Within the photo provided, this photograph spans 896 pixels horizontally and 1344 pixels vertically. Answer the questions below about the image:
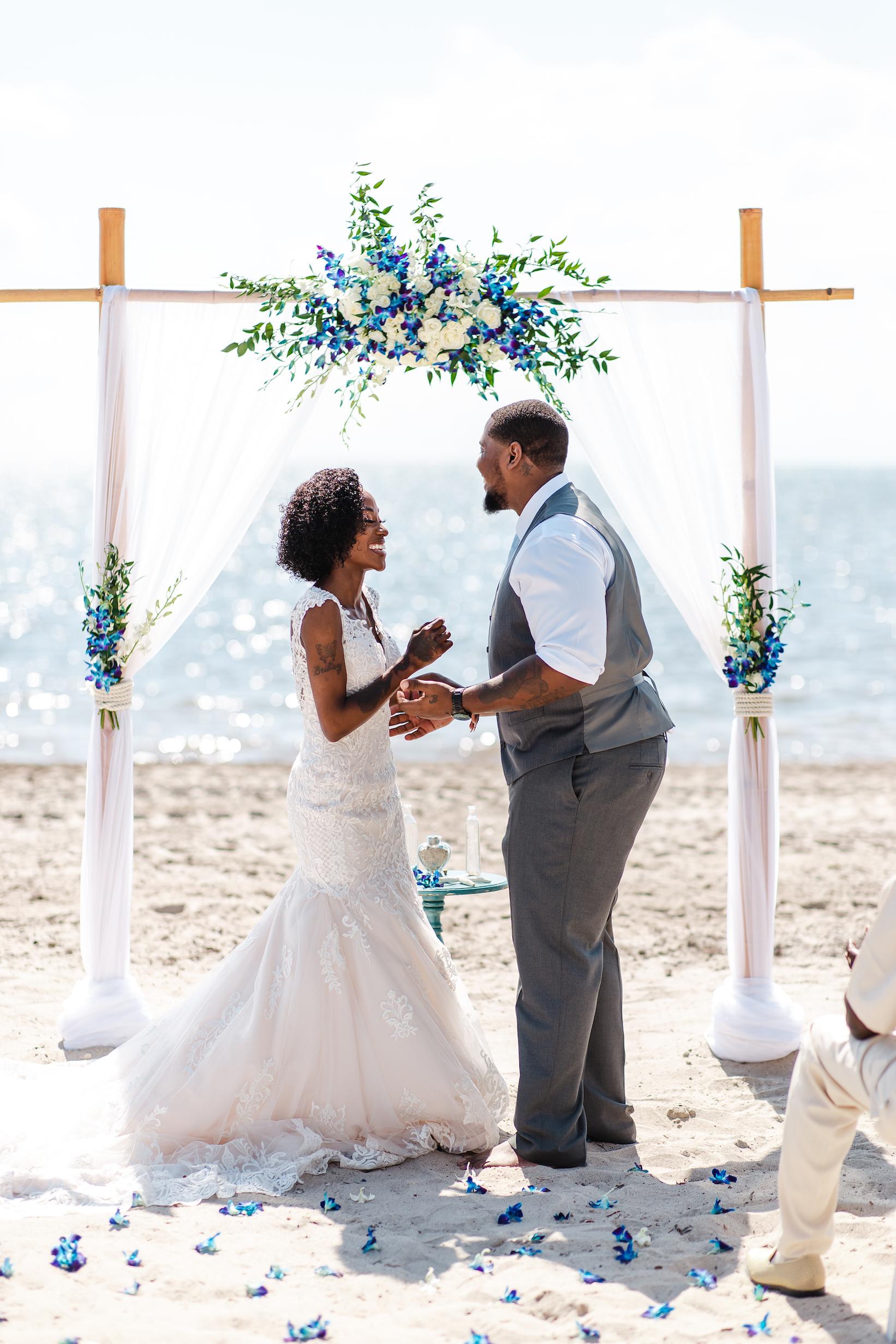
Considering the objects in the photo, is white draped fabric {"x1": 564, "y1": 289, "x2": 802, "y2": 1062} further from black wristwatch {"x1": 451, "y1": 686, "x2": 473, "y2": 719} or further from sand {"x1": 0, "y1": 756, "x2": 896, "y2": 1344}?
black wristwatch {"x1": 451, "y1": 686, "x2": 473, "y2": 719}

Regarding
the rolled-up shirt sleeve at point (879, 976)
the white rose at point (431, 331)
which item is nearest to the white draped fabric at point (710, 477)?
the white rose at point (431, 331)

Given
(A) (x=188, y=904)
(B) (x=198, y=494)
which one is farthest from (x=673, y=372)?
(A) (x=188, y=904)

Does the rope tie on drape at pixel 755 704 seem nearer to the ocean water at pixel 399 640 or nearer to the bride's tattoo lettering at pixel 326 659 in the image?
the bride's tattoo lettering at pixel 326 659

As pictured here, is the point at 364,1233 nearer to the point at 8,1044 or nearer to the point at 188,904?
the point at 8,1044

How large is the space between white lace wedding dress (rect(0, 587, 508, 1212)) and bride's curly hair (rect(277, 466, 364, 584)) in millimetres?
111

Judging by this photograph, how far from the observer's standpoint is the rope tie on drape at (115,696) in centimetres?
483

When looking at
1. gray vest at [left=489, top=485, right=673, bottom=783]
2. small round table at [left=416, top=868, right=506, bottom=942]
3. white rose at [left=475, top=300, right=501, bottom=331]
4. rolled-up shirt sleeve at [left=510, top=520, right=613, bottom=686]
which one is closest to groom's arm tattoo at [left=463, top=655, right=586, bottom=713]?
rolled-up shirt sleeve at [left=510, top=520, right=613, bottom=686]

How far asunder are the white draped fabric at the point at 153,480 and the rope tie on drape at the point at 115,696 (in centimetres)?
5

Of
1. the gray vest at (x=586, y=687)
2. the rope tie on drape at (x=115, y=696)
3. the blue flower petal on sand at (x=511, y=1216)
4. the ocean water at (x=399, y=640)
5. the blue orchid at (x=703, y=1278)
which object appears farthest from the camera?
the ocean water at (x=399, y=640)

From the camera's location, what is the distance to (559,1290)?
285 cm

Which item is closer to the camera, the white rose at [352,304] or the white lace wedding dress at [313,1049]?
the white lace wedding dress at [313,1049]

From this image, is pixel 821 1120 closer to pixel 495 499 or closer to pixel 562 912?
pixel 562 912

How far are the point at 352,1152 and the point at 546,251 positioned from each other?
292cm

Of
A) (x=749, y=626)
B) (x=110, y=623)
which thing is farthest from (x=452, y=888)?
(x=110, y=623)
